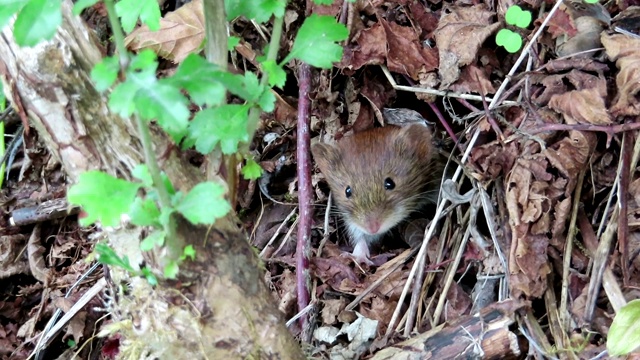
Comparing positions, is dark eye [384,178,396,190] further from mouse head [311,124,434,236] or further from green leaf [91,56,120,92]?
green leaf [91,56,120,92]

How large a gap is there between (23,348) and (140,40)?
7.42ft

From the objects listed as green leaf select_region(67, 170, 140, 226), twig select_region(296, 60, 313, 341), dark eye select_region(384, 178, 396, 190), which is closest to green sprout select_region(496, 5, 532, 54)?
twig select_region(296, 60, 313, 341)

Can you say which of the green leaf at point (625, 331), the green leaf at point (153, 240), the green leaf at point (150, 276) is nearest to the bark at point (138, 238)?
the green leaf at point (150, 276)

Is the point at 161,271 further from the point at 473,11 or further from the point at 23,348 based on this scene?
the point at 473,11

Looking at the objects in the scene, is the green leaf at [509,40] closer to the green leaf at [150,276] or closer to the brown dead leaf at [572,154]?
the brown dead leaf at [572,154]

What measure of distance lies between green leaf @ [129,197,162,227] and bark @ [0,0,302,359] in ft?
0.75

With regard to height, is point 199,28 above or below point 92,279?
above

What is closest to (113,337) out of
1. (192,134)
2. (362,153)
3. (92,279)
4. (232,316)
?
(92,279)

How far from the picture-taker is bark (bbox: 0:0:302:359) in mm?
2320

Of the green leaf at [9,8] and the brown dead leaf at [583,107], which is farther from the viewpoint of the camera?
the brown dead leaf at [583,107]

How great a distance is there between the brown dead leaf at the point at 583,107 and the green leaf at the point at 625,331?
1.01m

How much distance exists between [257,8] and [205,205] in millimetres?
776

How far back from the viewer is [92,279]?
433 cm

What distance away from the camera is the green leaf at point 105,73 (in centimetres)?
179
